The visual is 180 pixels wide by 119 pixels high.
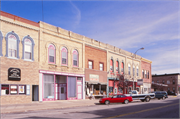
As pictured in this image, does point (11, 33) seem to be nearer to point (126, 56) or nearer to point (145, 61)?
point (126, 56)

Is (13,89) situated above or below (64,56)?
below

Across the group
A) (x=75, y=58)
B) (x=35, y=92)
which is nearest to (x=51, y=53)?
(x=75, y=58)

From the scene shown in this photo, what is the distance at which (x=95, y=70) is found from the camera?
120ft

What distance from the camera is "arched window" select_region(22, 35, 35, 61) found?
25.0 metres

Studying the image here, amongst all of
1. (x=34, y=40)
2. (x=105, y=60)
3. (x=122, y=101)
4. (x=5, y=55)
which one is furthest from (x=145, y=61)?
(x=5, y=55)

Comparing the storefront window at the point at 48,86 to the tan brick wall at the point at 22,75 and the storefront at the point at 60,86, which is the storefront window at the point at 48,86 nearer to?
the storefront at the point at 60,86

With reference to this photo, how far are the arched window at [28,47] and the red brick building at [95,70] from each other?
11.5 meters

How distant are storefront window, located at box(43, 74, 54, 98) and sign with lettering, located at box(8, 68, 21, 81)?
4288 millimetres

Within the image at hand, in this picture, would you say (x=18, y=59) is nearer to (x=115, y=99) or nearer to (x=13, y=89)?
(x=13, y=89)

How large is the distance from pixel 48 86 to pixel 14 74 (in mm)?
5801

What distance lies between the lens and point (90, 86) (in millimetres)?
35375

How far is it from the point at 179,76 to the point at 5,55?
271 feet

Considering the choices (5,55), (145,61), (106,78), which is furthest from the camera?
(145,61)

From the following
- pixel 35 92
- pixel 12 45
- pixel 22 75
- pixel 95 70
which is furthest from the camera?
pixel 95 70
